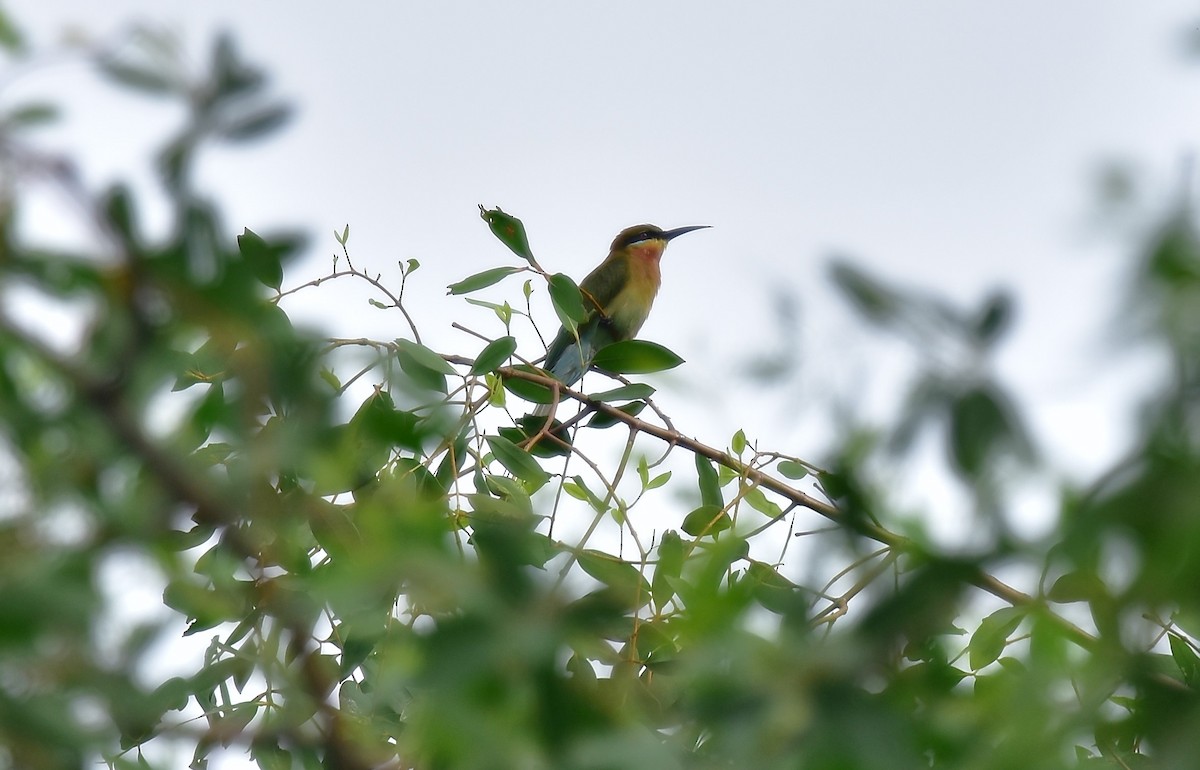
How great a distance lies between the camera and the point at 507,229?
178 cm

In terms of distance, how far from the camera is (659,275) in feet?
18.6

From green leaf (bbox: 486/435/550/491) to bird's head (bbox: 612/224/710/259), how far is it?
12.9ft

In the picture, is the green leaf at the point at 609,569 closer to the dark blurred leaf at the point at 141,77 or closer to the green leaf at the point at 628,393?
the green leaf at the point at 628,393

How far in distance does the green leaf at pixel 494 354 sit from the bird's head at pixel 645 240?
155 inches

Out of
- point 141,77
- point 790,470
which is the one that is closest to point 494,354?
point 790,470

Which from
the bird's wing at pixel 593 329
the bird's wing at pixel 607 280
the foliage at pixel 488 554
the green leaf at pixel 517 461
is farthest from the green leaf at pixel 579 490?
the bird's wing at pixel 607 280

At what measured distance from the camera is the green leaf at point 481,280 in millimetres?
1812

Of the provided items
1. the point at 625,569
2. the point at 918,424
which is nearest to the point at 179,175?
the point at 918,424

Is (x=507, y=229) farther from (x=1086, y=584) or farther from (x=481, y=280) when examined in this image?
(x=1086, y=584)

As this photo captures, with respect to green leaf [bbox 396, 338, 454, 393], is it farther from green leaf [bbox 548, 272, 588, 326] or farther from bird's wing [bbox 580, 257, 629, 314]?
bird's wing [bbox 580, 257, 629, 314]

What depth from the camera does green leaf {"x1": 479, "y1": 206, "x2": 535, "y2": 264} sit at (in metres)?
1.77

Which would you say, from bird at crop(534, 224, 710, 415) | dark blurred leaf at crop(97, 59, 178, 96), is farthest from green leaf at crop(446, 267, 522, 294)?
bird at crop(534, 224, 710, 415)

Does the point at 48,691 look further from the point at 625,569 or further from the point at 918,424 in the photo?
the point at 625,569

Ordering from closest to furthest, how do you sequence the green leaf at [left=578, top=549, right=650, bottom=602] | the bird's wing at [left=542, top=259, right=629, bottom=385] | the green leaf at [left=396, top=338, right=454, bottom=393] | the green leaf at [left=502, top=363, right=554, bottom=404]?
the green leaf at [left=578, top=549, right=650, bottom=602], the green leaf at [left=396, top=338, right=454, bottom=393], the green leaf at [left=502, top=363, right=554, bottom=404], the bird's wing at [left=542, top=259, right=629, bottom=385]
